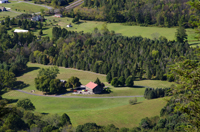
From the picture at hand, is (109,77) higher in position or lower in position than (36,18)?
lower

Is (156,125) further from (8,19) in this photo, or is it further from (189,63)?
(8,19)

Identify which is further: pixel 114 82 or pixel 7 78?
pixel 7 78

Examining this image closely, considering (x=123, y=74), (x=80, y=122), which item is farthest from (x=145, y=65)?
(x=80, y=122)

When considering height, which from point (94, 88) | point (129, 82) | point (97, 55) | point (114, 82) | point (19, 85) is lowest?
point (19, 85)

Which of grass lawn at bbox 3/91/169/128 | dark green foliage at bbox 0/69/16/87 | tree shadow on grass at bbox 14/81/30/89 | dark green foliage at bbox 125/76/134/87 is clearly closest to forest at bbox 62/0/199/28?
dark green foliage at bbox 125/76/134/87

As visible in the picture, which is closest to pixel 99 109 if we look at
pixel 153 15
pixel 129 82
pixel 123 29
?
pixel 129 82

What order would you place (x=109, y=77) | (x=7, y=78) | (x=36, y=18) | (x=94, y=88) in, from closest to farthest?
(x=94, y=88) → (x=7, y=78) → (x=109, y=77) → (x=36, y=18)

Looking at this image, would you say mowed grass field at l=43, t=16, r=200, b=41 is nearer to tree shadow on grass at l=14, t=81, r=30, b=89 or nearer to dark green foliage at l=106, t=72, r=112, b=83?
dark green foliage at l=106, t=72, r=112, b=83

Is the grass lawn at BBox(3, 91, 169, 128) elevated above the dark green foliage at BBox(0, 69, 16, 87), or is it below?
below

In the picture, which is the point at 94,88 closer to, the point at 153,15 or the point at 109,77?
the point at 109,77
